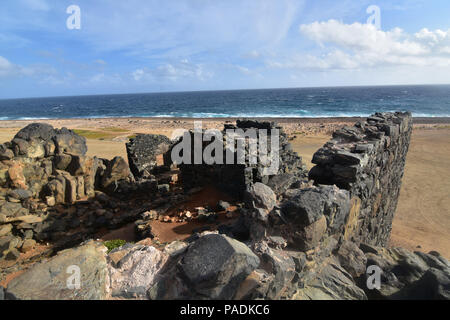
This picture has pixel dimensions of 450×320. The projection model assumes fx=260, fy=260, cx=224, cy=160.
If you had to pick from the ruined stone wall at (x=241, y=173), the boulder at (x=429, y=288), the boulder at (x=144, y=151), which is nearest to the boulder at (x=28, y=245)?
the ruined stone wall at (x=241, y=173)

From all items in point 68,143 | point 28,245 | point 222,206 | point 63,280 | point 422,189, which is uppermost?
point 68,143

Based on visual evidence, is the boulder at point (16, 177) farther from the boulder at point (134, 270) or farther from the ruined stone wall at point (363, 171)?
the ruined stone wall at point (363, 171)

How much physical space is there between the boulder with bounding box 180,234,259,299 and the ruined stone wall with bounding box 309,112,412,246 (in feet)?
10.3

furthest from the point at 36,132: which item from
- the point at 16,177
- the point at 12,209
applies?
the point at 12,209

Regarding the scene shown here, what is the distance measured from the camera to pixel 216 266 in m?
2.95

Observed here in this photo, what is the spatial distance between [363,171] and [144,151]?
1368 cm

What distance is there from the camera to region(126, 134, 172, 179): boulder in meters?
16.5

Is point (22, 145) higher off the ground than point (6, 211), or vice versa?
point (22, 145)

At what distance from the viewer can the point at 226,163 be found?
10922 millimetres

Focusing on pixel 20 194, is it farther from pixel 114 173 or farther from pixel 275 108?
pixel 275 108

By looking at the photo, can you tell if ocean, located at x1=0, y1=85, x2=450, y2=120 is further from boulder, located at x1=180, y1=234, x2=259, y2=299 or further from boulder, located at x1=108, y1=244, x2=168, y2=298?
boulder, located at x1=180, y1=234, x2=259, y2=299

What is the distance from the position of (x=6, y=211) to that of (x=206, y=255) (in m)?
10.7

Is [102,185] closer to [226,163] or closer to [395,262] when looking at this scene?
[226,163]

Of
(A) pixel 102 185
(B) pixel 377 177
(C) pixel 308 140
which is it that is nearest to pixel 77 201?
(A) pixel 102 185
